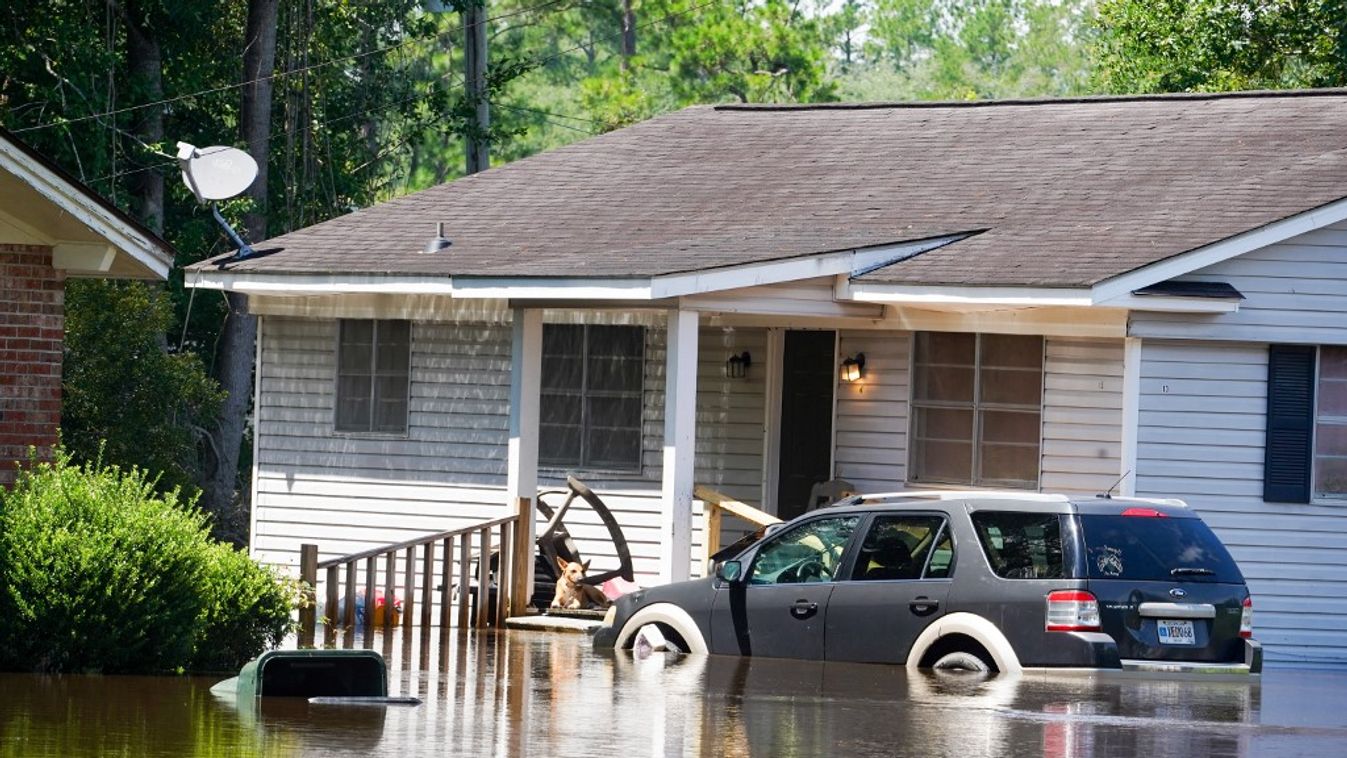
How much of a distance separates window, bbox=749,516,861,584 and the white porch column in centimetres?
239

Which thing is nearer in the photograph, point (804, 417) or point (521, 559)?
point (521, 559)

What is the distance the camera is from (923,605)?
14109mm

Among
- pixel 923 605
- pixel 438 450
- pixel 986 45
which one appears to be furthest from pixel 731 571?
pixel 986 45

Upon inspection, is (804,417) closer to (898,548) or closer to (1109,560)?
(898,548)

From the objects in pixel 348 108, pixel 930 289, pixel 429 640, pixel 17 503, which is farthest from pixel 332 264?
pixel 348 108

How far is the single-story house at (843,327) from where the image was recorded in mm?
17547

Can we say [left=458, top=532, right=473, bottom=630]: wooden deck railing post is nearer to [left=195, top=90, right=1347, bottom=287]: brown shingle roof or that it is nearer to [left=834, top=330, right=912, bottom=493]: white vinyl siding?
[left=195, top=90, right=1347, bottom=287]: brown shingle roof

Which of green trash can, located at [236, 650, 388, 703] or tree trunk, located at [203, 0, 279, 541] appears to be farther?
tree trunk, located at [203, 0, 279, 541]

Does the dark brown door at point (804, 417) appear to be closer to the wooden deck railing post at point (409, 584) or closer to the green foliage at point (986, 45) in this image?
the wooden deck railing post at point (409, 584)

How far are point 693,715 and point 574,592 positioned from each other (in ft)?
24.5

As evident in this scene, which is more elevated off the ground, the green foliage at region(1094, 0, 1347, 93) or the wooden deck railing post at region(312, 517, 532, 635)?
the green foliage at region(1094, 0, 1347, 93)

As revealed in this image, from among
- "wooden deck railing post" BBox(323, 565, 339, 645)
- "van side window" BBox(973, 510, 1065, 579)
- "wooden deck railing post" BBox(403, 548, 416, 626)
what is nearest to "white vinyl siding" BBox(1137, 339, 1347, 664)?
"van side window" BBox(973, 510, 1065, 579)

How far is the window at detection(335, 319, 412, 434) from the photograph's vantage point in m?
21.6

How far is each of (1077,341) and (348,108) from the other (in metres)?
20.0
